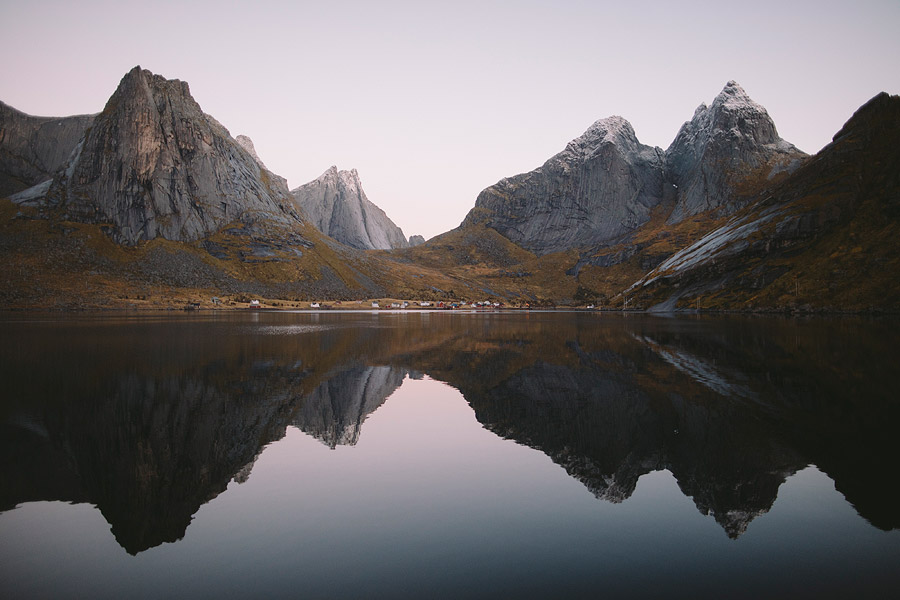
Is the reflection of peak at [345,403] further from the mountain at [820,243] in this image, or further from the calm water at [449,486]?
the mountain at [820,243]

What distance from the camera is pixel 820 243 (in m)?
131

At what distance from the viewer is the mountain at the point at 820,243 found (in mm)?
111188

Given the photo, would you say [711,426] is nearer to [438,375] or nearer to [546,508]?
[546,508]

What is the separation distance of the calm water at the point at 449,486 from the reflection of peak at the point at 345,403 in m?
0.19

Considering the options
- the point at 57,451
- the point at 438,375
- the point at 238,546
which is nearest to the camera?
the point at 238,546

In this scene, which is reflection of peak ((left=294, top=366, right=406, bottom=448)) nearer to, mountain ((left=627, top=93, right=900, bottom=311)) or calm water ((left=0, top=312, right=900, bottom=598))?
calm water ((left=0, top=312, right=900, bottom=598))

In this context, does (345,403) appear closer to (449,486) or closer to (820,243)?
(449,486)

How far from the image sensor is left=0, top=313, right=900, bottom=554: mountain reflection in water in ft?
44.7

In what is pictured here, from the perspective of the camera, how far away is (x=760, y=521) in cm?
1177

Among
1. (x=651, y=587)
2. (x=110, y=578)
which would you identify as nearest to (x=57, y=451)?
(x=110, y=578)

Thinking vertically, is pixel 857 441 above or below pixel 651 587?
above

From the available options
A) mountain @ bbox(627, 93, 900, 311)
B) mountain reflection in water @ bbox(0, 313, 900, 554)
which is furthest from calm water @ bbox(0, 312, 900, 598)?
mountain @ bbox(627, 93, 900, 311)

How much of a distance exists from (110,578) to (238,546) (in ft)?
7.38

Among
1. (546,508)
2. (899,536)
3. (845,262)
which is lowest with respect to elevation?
(546,508)
